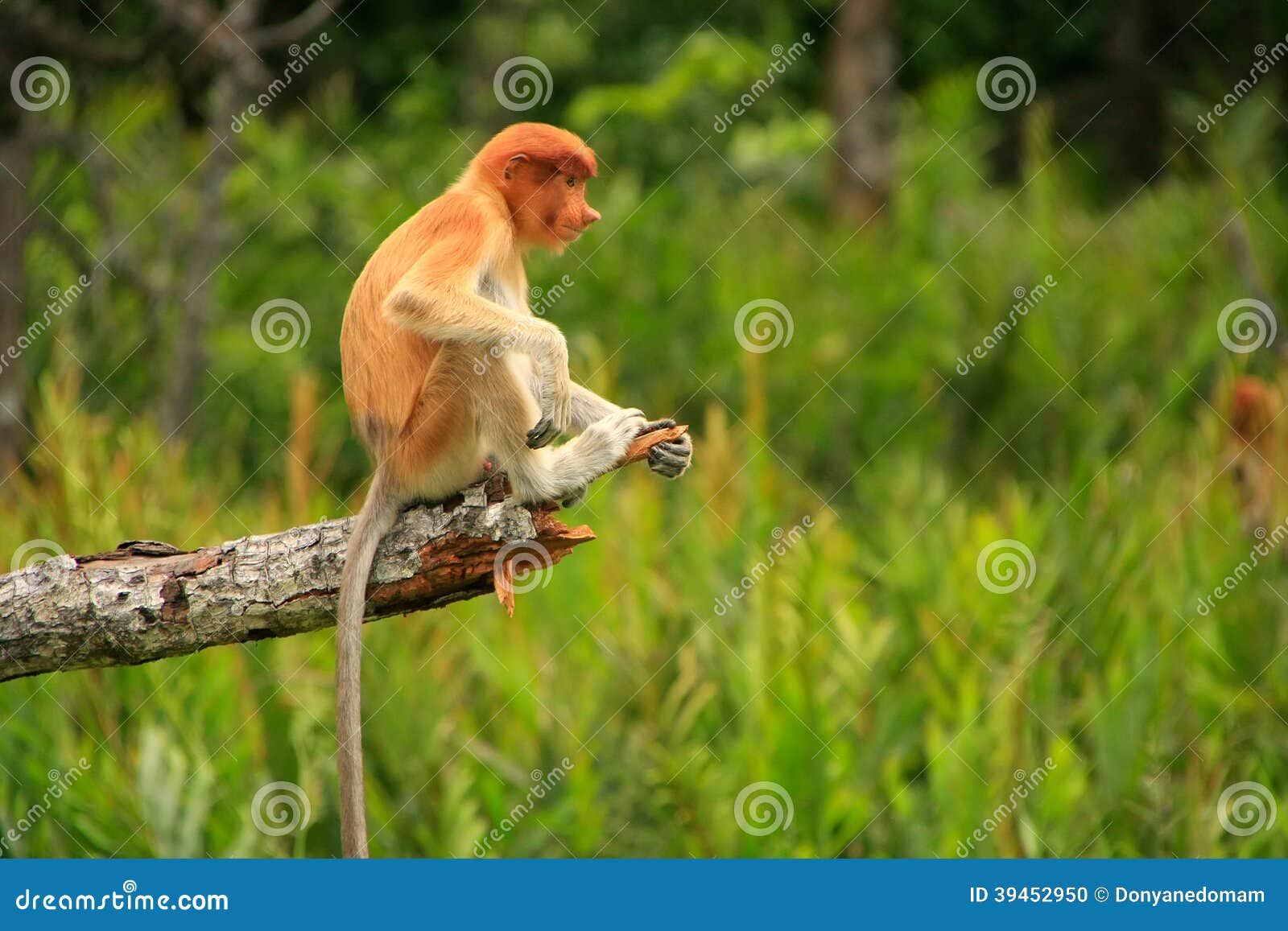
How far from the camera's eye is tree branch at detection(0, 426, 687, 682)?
2242mm

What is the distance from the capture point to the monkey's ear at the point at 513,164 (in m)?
2.54

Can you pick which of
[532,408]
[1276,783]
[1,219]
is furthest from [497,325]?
[1,219]

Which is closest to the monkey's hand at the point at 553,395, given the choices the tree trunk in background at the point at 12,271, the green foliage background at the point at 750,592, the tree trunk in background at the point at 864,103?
the green foliage background at the point at 750,592

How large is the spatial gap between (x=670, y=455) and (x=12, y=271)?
437 centimetres

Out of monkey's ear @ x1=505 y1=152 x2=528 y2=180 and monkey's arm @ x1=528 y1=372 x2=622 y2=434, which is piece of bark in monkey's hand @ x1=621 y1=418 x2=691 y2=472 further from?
monkey's ear @ x1=505 y1=152 x2=528 y2=180

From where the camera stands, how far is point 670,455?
259 centimetres

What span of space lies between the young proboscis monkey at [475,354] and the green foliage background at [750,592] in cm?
153

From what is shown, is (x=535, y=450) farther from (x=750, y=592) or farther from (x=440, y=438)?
(x=750, y=592)


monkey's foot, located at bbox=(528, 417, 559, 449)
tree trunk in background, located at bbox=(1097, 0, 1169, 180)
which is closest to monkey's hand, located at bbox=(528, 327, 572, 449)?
monkey's foot, located at bbox=(528, 417, 559, 449)

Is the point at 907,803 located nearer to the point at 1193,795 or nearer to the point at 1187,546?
the point at 1193,795

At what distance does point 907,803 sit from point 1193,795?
911mm

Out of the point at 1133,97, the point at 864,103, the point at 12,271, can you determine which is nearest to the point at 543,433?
the point at 12,271

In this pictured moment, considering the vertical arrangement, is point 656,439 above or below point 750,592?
below

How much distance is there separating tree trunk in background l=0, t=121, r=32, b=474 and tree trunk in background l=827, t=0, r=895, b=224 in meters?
6.12
